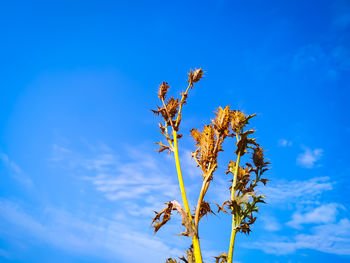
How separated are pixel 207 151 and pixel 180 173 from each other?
82cm

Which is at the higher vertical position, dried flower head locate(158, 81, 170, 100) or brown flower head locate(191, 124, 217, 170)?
dried flower head locate(158, 81, 170, 100)

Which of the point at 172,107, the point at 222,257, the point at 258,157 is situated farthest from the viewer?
the point at 172,107

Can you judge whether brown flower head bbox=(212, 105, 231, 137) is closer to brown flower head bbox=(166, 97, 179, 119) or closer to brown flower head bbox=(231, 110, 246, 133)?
brown flower head bbox=(231, 110, 246, 133)

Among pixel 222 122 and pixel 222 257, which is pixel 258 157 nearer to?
pixel 222 122

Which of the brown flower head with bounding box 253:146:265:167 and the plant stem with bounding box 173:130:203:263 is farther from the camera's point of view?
the brown flower head with bounding box 253:146:265:167

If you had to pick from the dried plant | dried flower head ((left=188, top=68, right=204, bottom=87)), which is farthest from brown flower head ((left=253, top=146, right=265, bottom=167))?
dried flower head ((left=188, top=68, right=204, bottom=87))

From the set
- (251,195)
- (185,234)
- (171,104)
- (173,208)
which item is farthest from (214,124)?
(185,234)

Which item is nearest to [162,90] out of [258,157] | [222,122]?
[222,122]

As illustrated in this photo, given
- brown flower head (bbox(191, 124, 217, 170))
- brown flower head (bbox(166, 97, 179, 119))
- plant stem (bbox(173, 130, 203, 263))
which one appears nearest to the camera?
plant stem (bbox(173, 130, 203, 263))

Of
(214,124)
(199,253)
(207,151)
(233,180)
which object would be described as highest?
(214,124)

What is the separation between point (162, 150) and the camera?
20.5ft

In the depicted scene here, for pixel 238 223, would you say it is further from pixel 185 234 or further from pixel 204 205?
pixel 185 234

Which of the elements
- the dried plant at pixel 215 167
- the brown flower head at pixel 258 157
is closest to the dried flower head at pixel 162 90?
the dried plant at pixel 215 167

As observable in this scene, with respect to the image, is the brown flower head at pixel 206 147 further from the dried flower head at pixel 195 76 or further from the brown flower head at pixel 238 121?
the dried flower head at pixel 195 76
